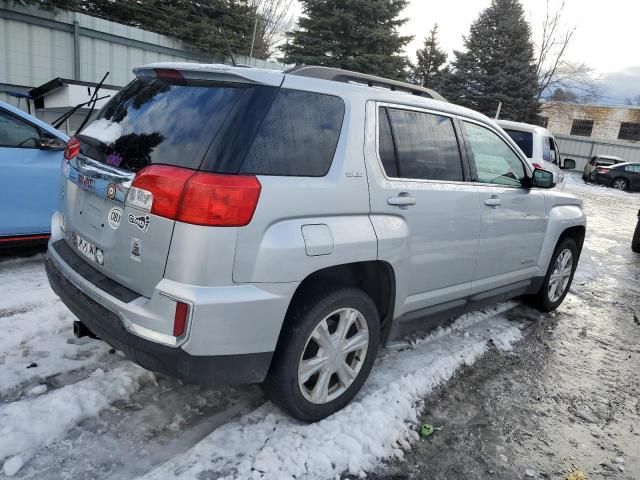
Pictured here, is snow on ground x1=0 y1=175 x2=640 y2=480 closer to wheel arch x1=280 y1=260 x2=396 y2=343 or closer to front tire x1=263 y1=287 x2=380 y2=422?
front tire x1=263 y1=287 x2=380 y2=422

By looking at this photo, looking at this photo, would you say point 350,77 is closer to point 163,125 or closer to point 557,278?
point 163,125

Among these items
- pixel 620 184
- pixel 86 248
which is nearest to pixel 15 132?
pixel 86 248

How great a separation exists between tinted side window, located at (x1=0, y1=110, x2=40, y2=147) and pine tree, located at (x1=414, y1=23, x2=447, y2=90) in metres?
35.6

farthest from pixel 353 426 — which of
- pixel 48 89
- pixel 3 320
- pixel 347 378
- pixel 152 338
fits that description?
pixel 48 89

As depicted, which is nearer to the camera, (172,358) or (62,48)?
(172,358)

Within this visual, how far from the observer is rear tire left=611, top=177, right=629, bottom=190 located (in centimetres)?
2406

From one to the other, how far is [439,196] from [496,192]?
2.75 ft

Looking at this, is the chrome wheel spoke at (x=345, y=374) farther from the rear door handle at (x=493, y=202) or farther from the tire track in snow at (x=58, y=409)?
the rear door handle at (x=493, y=202)

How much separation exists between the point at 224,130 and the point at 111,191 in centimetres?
67

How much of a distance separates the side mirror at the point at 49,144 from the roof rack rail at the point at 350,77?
2.87 metres

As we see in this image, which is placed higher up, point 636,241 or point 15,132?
point 15,132

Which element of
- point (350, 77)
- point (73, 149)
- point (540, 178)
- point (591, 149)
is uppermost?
point (591, 149)

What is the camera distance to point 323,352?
2717 mm

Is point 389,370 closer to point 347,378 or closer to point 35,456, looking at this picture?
point 347,378
